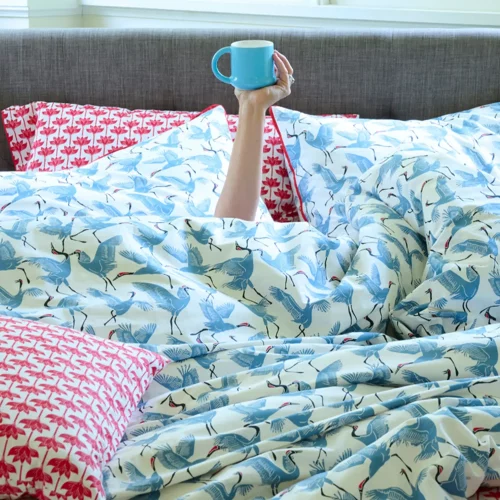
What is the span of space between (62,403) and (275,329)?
485 mm

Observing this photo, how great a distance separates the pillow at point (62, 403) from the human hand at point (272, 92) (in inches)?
28.0

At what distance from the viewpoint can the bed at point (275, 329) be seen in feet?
3.39

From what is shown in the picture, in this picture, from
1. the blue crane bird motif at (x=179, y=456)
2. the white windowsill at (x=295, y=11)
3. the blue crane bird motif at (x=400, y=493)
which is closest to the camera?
the blue crane bird motif at (x=400, y=493)

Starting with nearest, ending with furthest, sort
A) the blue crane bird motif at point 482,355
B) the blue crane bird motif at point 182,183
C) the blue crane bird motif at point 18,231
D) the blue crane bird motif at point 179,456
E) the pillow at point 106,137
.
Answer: the blue crane bird motif at point 179,456, the blue crane bird motif at point 482,355, the blue crane bird motif at point 18,231, the blue crane bird motif at point 182,183, the pillow at point 106,137

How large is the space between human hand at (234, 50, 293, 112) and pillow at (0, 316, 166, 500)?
71 centimetres

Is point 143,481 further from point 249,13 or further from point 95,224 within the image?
point 249,13

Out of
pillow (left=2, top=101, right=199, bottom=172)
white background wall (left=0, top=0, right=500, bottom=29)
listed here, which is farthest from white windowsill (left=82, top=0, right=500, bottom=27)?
pillow (left=2, top=101, right=199, bottom=172)

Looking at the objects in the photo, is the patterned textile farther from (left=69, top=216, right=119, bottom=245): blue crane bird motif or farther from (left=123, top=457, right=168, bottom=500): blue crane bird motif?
(left=123, top=457, right=168, bottom=500): blue crane bird motif

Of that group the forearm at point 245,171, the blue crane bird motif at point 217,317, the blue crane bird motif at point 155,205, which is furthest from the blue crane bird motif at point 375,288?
the blue crane bird motif at point 155,205

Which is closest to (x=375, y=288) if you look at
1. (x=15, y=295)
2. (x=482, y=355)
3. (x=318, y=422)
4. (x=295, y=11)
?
(x=482, y=355)

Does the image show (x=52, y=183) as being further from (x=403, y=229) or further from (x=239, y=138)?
(x=403, y=229)

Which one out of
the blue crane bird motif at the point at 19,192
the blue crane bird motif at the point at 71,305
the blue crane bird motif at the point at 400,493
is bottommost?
the blue crane bird motif at the point at 400,493

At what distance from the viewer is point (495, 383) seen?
1.19 meters

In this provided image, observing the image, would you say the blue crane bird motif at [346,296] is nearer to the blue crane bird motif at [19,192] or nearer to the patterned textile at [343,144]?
the patterned textile at [343,144]
